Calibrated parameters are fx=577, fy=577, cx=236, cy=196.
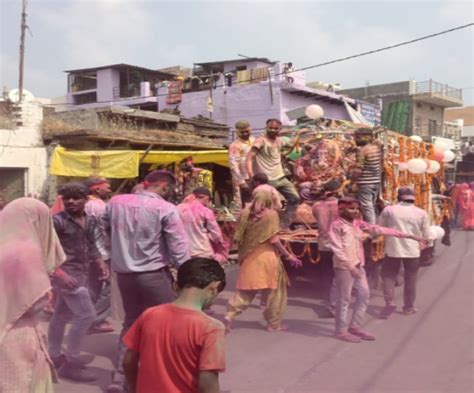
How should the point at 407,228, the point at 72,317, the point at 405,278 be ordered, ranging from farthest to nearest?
the point at 405,278 → the point at 407,228 → the point at 72,317

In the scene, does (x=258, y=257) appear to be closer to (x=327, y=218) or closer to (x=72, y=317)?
(x=327, y=218)

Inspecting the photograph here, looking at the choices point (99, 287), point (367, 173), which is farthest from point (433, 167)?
point (99, 287)

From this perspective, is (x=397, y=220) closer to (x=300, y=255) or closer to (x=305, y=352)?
(x=300, y=255)

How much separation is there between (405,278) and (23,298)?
216 inches

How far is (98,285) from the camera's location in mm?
6898

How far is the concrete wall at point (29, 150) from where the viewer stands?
14.8 metres

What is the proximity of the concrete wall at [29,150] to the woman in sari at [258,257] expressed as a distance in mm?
10108

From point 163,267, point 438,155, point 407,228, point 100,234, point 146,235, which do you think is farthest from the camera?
point 438,155

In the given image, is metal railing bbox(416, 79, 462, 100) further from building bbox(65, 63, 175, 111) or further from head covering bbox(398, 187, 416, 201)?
head covering bbox(398, 187, 416, 201)

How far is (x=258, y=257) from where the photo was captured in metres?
6.53

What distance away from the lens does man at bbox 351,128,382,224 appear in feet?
28.7

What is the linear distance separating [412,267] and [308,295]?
1881mm

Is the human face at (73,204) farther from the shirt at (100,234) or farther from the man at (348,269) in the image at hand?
the man at (348,269)

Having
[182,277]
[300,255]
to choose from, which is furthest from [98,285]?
[182,277]
